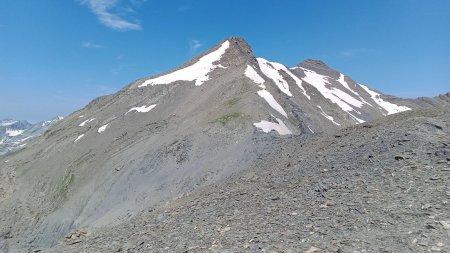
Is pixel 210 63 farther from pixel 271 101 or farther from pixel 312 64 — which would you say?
pixel 312 64

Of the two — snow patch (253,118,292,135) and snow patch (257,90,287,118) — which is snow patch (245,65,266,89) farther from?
snow patch (253,118,292,135)

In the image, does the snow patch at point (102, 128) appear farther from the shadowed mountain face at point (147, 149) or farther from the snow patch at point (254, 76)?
the snow patch at point (254, 76)

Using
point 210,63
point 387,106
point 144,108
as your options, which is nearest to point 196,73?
point 210,63

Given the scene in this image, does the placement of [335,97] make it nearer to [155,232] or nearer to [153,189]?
[153,189]

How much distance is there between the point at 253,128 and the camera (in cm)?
3959

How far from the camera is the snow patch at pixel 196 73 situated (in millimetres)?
60688

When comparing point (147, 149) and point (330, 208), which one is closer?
point (330, 208)

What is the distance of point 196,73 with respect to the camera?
6247 centimetres

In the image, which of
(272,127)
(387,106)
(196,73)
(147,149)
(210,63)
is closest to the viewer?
(272,127)

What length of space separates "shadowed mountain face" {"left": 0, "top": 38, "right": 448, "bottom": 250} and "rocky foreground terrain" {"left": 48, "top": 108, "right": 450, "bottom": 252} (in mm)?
10517

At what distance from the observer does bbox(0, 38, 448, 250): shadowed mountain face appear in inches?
1387

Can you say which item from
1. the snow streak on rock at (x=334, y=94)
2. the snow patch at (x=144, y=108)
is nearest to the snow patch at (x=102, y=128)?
the snow patch at (x=144, y=108)

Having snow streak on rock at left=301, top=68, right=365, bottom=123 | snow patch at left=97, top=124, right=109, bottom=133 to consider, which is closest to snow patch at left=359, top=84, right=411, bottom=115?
snow streak on rock at left=301, top=68, right=365, bottom=123

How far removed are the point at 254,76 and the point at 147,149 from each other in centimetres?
2088
